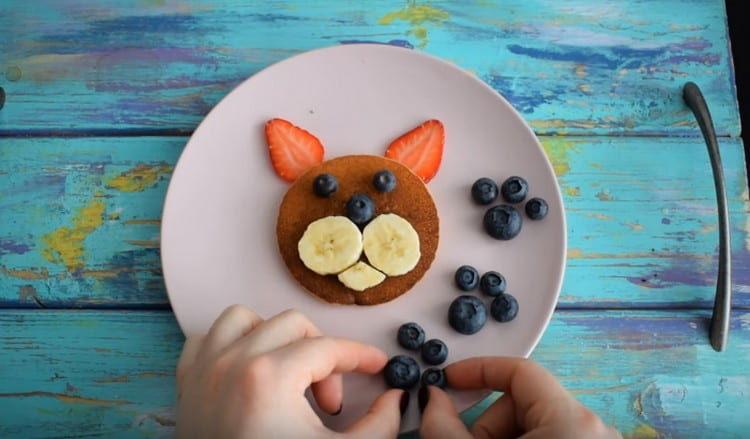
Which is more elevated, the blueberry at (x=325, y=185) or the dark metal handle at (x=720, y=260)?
the dark metal handle at (x=720, y=260)

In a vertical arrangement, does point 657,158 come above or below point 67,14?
above

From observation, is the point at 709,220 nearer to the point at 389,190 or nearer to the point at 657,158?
the point at 657,158

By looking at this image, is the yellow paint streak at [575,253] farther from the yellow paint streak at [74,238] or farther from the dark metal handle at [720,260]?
the yellow paint streak at [74,238]

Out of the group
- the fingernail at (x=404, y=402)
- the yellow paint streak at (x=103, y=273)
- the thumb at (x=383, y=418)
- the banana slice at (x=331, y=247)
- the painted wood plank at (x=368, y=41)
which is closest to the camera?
the thumb at (x=383, y=418)

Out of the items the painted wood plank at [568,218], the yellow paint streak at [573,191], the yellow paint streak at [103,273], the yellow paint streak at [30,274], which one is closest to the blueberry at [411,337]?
the painted wood plank at [568,218]

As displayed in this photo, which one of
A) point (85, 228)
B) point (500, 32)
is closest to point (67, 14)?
point (85, 228)

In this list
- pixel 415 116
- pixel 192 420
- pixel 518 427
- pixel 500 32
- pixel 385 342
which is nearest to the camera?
pixel 192 420

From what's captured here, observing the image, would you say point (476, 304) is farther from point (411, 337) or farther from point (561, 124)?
point (561, 124)
